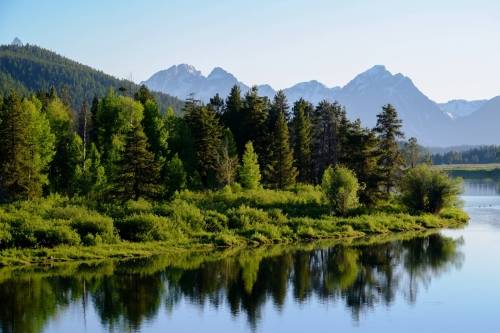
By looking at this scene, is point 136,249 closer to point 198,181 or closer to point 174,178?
point 174,178

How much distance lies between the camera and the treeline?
215 ft

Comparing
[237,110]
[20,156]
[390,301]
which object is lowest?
[390,301]

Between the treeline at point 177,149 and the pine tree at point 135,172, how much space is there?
0.10 meters

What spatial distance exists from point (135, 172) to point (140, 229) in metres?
12.4

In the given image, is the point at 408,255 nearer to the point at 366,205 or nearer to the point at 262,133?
the point at 366,205

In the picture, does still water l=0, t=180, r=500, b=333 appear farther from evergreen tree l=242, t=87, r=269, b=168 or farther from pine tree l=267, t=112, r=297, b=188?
evergreen tree l=242, t=87, r=269, b=168

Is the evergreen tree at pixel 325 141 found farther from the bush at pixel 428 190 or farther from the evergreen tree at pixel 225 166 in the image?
the bush at pixel 428 190

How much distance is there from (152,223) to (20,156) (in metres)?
20.4

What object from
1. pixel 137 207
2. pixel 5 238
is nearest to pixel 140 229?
pixel 137 207

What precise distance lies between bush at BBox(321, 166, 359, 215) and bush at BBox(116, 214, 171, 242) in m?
20.9

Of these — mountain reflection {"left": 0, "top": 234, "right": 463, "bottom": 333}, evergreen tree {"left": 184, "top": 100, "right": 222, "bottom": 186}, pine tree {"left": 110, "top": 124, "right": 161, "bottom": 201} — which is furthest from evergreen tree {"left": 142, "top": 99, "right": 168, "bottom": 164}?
mountain reflection {"left": 0, "top": 234, "right": 463, "bottom": 333}

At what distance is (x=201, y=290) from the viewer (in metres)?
39.0

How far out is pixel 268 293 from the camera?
38.3 metres

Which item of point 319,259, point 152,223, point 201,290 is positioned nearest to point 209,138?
point 152,223
